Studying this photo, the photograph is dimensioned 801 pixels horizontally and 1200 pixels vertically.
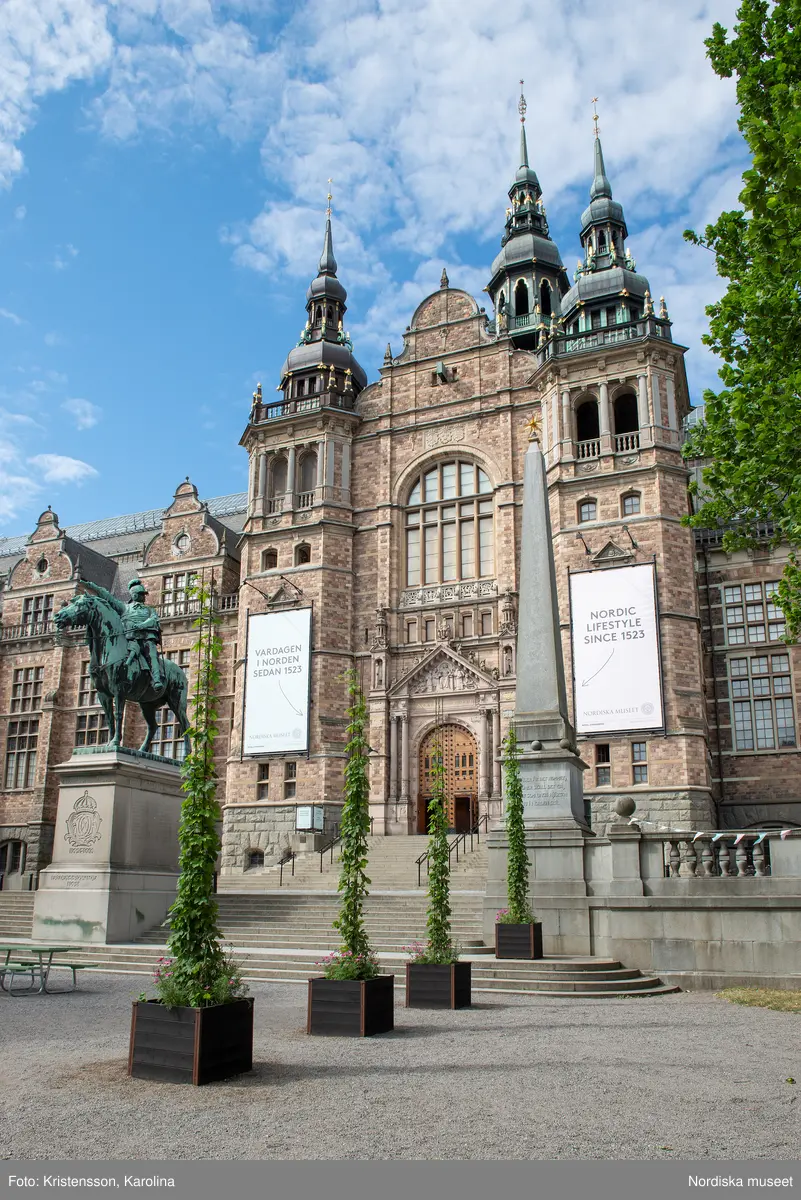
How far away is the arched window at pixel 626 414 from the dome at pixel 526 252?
12223 mm

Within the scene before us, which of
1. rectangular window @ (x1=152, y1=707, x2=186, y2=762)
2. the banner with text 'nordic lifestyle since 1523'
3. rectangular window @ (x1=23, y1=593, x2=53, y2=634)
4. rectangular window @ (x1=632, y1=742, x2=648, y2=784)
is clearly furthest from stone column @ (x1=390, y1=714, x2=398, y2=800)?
rectangular window @ (x1=23, y1=593, x2=53, y2=634)

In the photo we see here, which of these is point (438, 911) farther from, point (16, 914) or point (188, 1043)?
point (16, 914)

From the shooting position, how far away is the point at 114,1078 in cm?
721

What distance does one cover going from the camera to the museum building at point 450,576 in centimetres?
2877

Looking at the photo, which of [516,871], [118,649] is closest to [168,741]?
[118,649]

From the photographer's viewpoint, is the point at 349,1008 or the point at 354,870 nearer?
the point at 349,1008

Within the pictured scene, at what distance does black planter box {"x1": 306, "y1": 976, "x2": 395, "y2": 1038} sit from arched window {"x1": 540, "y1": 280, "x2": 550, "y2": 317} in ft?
122

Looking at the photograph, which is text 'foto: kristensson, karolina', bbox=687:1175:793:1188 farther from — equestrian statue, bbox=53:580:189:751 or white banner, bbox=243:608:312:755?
white banner, bbox=243:608:312:755

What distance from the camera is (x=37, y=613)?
42.6m

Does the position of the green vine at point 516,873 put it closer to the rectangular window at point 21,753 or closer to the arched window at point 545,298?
the rectangular window at point 21,753

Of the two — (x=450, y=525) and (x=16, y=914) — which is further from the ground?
(x=450, y=525)

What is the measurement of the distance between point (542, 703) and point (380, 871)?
9.36m

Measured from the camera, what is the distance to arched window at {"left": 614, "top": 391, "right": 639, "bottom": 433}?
33406 mm

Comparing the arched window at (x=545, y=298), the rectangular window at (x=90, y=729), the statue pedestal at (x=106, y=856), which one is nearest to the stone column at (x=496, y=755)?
the statue pedestal at (x=106, y=856)
